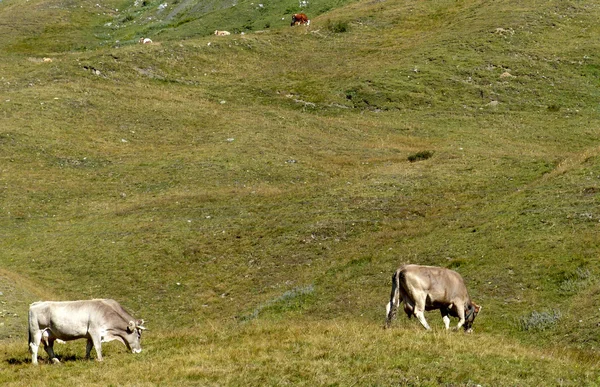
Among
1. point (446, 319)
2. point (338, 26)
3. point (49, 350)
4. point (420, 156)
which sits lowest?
point (420, 156)

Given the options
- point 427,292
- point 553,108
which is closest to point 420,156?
point 553,108

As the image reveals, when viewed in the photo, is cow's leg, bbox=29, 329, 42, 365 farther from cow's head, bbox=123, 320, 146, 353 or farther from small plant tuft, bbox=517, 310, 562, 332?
small plant tuft, bbox=517, 310, 562, 332

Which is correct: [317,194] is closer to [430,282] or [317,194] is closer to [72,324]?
[430,282]

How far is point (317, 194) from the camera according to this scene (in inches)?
1660

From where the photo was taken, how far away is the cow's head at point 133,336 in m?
18.5

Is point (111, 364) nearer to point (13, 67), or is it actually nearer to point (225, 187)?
point (225, 187)

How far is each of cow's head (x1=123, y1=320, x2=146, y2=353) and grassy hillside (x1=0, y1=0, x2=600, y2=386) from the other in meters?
0.45

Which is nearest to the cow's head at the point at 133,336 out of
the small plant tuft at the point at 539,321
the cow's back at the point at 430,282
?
the cow's back at the point at 430,282

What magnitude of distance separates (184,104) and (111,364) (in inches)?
1912

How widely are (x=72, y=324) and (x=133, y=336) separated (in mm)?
1528

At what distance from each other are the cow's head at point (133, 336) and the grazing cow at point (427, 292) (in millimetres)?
6162

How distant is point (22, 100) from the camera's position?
6012 cm

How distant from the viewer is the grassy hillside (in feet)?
58.9

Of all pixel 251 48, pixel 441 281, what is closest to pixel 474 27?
pixel 251 48
